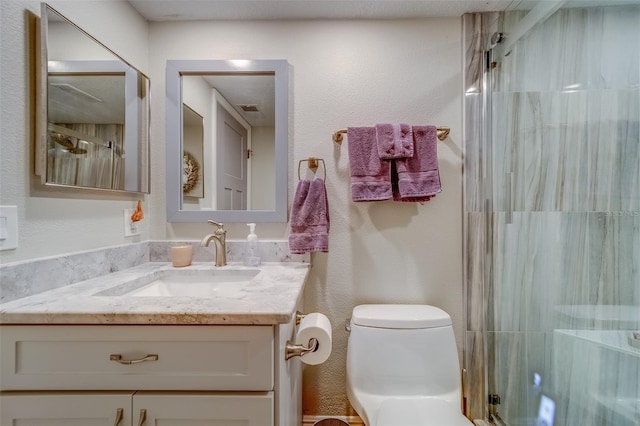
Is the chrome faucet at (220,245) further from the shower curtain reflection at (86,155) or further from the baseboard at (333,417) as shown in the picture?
the baseboard at (333,417)

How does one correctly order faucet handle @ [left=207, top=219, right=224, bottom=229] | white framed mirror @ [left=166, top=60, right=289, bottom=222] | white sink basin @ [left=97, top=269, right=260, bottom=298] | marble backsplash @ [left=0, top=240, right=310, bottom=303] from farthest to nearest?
white framed mirror @ [left=166, top=60, right=289, bottom=222], faucet handle @ [left=207, top=219, right=224, bottom=229], white sink basin @ [left=97, top=269, right=260, bottom=298], marble backsplash @ [left=0, top=240, right=310, bottom=303]

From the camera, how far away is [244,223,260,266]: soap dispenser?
131 centimetres

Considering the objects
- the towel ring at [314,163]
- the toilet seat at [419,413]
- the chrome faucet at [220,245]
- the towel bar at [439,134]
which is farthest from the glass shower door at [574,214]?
the chrome faucet at [220,245]

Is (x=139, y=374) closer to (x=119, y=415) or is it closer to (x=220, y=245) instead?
(x=119, y=415)

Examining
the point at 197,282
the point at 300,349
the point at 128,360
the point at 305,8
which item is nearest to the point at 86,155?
the point at 197,282

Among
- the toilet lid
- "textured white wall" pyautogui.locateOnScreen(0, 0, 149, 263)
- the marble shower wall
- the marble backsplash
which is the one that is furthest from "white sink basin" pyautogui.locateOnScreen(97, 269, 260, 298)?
the marble shower wall

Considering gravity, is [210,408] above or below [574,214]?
below

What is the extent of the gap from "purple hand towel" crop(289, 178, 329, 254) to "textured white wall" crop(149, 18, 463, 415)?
0.10 m

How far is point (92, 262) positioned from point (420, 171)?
1372mm

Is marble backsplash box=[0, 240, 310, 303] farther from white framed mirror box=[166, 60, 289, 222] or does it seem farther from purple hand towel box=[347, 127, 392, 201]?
purple hand towel box=[347, 127, 392, 201]

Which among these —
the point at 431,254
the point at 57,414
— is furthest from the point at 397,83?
the point at 57,414

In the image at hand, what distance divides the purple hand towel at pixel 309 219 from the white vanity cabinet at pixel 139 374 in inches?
23.3

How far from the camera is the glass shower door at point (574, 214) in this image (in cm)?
93

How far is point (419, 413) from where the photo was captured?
107cm
